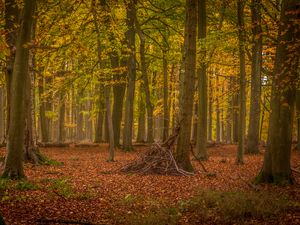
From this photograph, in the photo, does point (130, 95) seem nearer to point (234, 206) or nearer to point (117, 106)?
point (117, 106)

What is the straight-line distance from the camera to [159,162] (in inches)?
551

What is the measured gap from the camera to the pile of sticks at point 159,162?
13.6 m

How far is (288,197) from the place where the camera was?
8.85m

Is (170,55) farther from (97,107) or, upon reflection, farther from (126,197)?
(126,197)

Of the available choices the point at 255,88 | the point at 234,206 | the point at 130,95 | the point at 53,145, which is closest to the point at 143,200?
the point at 234,206

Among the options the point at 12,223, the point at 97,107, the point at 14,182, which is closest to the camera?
the point at 12,223

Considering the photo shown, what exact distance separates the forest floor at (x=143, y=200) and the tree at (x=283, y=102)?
0.61m

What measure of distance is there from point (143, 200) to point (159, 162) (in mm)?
4835

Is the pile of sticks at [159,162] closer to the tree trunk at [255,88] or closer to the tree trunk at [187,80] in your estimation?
the tree trunk at [187,80]

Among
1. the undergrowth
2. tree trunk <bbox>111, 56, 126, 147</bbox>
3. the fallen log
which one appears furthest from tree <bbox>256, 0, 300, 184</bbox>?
the fallen log

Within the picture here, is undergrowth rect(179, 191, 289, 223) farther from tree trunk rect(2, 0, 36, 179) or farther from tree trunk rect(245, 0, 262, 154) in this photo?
tree trunk rect(245, 0, 262, 154)

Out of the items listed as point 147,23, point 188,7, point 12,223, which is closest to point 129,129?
point 147,23

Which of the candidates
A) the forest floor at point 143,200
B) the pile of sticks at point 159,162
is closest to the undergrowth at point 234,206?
the forest floor at point 143,200

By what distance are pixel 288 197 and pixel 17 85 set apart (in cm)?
773
